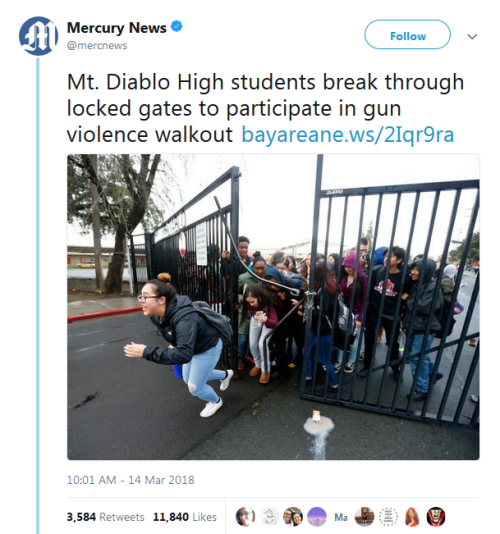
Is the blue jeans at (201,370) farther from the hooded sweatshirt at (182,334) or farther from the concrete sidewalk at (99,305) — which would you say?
the concrete sidewalk at (99,305)

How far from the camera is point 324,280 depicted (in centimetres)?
177

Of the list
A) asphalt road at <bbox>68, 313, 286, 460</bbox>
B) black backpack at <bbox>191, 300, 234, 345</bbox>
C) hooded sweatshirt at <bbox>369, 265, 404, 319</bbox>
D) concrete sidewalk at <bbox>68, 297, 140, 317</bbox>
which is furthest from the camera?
concrete sidewalk at <bbox>68, 297, 140, 317</bbox>

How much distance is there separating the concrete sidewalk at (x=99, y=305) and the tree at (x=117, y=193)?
0.47m

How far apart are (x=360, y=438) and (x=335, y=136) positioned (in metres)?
1.94

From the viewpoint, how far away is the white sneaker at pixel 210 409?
1769 mm

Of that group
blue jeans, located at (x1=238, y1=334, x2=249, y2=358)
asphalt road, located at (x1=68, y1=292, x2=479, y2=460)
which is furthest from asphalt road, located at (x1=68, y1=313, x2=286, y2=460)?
blue jeans, located at (x1=238, y1=334, x2=249, y2=358)

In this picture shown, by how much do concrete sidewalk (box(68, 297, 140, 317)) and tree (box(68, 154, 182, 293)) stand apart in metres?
0.47

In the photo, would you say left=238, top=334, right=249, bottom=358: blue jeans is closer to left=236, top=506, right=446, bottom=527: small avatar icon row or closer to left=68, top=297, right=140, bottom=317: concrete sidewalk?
left=236, top=506, right=446, bottom=527: small avatar icon row

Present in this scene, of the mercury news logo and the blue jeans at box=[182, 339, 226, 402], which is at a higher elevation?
the mercury news logo

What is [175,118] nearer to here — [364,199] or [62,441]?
[364,199]

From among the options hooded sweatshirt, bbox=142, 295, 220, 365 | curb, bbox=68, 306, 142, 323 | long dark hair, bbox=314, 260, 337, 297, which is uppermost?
long dark hair, bbox=314, 260, 337, 297

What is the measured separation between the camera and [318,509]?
45.1 inches

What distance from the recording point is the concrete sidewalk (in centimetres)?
416

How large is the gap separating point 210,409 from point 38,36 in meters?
2.55
